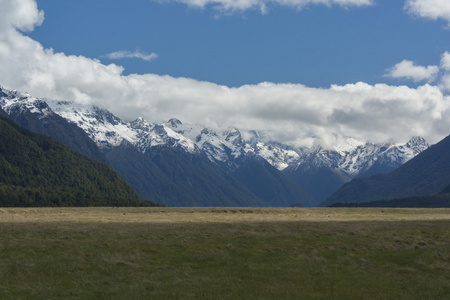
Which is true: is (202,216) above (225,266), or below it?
above

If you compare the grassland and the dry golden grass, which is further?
the dry golden grass

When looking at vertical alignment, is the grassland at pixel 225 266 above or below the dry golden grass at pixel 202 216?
below

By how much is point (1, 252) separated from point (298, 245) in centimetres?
2301

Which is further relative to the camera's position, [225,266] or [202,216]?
[202,216]

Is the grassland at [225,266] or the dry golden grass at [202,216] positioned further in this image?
the dry golden grass at [202,216]

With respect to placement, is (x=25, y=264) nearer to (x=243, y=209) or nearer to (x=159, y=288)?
(x=159, y=288)

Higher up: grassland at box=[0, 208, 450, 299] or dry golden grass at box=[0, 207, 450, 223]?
dry golden grass at box=[0, 207, 450, 223]

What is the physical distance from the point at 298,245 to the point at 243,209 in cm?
7649

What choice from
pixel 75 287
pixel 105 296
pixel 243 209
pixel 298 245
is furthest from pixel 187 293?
pixel 243 209

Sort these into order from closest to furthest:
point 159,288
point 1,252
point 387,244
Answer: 1. point 159,288
2. point 1,252
3. point 387,244

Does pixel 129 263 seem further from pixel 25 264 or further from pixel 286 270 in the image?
pixel 286 270

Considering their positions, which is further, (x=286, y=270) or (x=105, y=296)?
(x=286, y=270)

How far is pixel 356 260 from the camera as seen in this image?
32.2m

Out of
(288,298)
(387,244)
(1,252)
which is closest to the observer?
(288,298)
